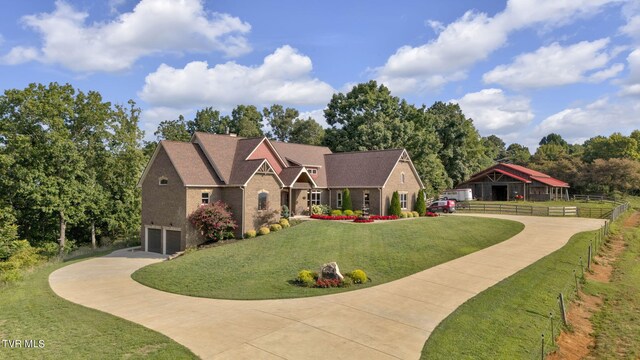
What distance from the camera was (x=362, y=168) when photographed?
4169 cm

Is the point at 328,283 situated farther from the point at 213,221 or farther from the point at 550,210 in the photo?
the point at 550,210

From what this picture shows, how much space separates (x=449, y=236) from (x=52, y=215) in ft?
118

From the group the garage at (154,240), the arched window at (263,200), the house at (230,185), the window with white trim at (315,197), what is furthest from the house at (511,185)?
the garage at (154,240)

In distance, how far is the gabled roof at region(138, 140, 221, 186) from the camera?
30.2 meters

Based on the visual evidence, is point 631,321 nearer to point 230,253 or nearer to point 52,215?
point 230,253

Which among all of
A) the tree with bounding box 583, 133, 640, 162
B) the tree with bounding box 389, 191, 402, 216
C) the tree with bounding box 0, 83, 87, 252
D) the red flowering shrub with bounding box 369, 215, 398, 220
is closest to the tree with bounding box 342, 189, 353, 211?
the red flowering shrub with bounding box 369, 215, 398, 220

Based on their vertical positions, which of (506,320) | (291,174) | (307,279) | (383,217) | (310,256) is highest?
(291,174)

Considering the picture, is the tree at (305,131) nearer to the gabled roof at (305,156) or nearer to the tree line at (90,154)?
the tree line at (90,154)

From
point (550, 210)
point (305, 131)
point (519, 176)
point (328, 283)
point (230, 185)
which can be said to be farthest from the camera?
point (305, 131)

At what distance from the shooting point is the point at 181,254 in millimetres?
27938

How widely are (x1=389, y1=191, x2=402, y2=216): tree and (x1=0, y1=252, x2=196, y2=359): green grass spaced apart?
28.4 metres

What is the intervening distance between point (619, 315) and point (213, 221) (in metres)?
24.1

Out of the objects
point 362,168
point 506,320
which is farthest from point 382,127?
point 506,320

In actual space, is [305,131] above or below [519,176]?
above
